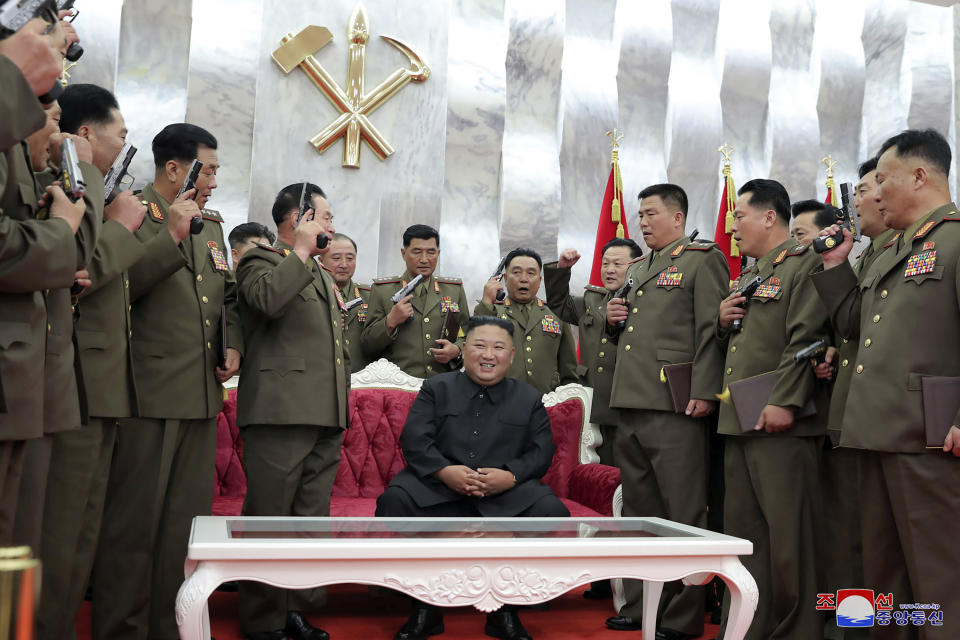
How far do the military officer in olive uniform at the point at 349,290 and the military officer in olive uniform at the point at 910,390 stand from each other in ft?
9.48

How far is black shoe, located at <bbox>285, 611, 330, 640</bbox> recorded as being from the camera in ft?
10.4

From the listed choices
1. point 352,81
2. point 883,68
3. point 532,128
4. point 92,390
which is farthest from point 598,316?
point 883,68

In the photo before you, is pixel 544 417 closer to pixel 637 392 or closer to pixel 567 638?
pixel 637 392

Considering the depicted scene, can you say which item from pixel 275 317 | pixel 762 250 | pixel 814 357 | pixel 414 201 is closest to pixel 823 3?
pixel 414 201

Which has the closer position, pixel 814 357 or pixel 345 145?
pixel 814 357

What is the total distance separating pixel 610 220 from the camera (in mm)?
6402

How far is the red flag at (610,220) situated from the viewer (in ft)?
20.7

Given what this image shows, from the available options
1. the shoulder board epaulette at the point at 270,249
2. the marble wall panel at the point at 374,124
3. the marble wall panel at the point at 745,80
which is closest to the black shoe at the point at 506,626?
the shoulder board epaulette at the point at 270,249

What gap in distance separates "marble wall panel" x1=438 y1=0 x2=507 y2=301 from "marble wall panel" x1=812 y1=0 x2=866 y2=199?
112 inches

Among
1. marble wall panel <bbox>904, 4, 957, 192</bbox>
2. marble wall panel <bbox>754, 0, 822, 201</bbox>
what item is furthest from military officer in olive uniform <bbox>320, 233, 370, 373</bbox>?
marble wall panel <bbox>904, 4, 957, 192</bbox>

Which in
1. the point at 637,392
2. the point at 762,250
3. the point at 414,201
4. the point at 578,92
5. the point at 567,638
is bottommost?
the point at 567,638

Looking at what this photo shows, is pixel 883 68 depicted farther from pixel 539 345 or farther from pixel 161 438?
pixel 161 438

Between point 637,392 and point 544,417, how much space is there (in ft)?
1.42

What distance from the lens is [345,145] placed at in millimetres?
6184
